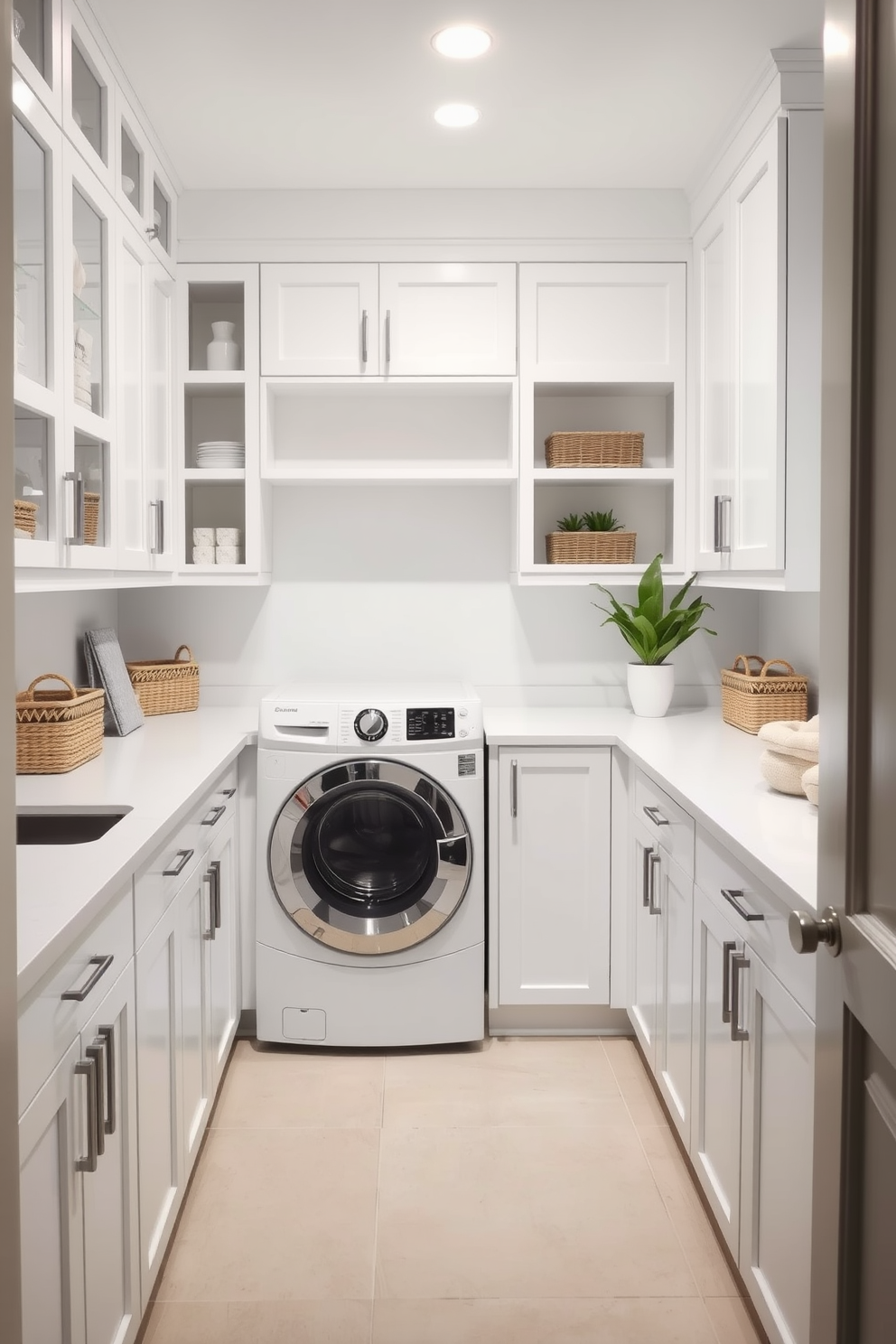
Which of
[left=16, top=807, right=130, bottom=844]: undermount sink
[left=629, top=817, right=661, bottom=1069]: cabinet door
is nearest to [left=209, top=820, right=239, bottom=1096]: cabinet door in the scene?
[left=16, top=807, right=130, bottom=844]: undermount sink

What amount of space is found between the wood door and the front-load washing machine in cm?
87

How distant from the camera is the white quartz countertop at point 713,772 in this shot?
1.59 meters

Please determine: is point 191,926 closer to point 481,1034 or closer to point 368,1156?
point 368,1156

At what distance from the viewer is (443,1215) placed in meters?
2.13

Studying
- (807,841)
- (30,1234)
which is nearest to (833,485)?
(807,841)

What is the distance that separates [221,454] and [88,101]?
1105 millimetres

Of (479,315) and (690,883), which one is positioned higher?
(479,315)

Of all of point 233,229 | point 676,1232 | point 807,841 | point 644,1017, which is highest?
point 233,229

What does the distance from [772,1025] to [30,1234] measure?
1065mm

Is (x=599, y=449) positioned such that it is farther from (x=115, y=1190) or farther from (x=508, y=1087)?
(x=115, y=1190)

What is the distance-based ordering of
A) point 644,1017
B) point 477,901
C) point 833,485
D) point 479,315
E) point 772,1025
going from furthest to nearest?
point 479,315 < point 477,901 < point 644,1017 < point 772,1025 < point 833,485

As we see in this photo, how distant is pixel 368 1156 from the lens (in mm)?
2348

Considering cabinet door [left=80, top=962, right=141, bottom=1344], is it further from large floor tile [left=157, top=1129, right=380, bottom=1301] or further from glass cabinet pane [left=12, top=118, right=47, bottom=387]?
glass cabinet pane [left=12, top=118, right=47, bottom=387]

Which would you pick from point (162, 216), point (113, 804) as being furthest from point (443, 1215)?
point (162, 216)
